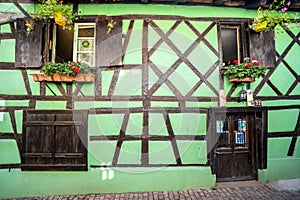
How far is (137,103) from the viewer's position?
4.42 meters

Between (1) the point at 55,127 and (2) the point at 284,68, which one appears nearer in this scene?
(1) the point at 55,127

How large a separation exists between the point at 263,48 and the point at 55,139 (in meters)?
5.34

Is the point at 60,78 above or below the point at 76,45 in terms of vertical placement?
below

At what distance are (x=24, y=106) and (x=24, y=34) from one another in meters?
1.64

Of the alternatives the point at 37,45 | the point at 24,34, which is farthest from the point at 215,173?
the point at 24,34

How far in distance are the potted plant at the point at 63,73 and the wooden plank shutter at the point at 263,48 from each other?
154 inches

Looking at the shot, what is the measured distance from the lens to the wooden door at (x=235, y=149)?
188 inches

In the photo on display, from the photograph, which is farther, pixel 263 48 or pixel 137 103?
pixel 263 48

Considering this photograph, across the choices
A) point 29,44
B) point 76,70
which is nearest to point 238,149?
point 76,70

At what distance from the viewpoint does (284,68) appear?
4.70 meters

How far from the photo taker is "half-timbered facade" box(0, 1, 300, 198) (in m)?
4.30

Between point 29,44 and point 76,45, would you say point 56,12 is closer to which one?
point 76,45

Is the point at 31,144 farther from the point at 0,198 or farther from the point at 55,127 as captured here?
the point at 0,198

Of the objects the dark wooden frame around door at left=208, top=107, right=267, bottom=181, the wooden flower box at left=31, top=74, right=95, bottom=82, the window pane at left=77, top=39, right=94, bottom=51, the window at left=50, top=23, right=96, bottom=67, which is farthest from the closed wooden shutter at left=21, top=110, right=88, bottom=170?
the dark wooden frame around door at left=208, top=107, right=267, bottom=181
